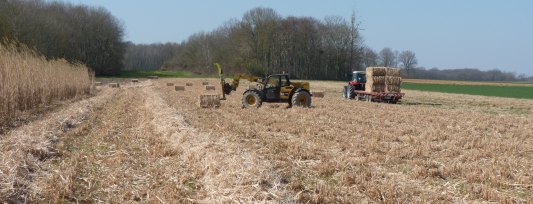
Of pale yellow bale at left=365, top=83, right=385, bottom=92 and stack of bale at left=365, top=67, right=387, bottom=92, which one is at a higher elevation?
stack of bale at left=365, top=67, right=387, bottom=92

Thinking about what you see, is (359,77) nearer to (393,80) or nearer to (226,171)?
(393,80)

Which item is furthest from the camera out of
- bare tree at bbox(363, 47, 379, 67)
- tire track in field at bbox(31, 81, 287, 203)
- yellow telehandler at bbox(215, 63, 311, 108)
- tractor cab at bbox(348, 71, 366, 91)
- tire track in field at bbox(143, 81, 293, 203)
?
bare tree at bbox(363, 47, 379, 67)

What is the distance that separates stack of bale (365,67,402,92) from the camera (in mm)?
23572

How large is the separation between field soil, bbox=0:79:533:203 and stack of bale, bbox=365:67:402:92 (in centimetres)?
1148

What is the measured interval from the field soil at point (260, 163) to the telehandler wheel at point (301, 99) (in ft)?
16.3

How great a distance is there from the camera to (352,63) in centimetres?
7206

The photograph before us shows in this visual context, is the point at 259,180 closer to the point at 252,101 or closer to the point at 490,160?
the point at 490,160

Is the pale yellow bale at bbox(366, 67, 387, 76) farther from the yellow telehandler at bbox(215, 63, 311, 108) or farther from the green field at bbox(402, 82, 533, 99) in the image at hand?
the green field at bbox(402, 82, 533, 99)

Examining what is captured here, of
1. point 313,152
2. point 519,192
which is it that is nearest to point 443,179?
point 519,192

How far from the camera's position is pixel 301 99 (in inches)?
679

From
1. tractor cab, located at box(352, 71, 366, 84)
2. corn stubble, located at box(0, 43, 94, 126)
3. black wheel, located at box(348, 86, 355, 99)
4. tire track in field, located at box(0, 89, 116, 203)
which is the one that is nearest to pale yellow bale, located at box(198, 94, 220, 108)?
corn stubble, located at box(0, 43, 94, 126)

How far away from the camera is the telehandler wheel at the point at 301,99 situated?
17.1 meters

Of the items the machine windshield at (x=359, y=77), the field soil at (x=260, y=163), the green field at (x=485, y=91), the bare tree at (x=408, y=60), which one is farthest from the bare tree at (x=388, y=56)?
the field soil at (x=260, y=163)

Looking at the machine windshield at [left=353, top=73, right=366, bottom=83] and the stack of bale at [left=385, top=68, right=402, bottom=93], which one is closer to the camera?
the stack of bale at [left=385, top=68, right=402, bottom=93]
